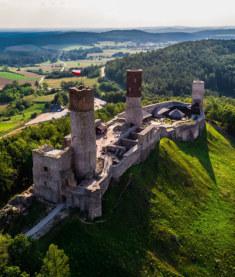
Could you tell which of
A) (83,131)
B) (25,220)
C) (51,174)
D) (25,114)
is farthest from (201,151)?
(25,114)

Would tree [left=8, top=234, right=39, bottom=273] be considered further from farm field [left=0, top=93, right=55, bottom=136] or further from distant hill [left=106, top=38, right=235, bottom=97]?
distant hill [left=106, top=38, right=235, bottom=97]

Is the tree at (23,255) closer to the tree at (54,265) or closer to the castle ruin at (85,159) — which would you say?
the tree at (54,265)

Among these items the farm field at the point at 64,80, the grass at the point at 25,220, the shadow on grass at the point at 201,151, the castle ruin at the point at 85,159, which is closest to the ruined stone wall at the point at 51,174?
the castle ruin at the point at 85,159

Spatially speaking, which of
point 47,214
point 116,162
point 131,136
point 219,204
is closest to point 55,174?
point 47,214

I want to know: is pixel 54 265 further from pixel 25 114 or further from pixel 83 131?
pixel 25 114

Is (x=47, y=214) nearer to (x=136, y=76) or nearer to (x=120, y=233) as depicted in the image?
(x=120, y=233)
